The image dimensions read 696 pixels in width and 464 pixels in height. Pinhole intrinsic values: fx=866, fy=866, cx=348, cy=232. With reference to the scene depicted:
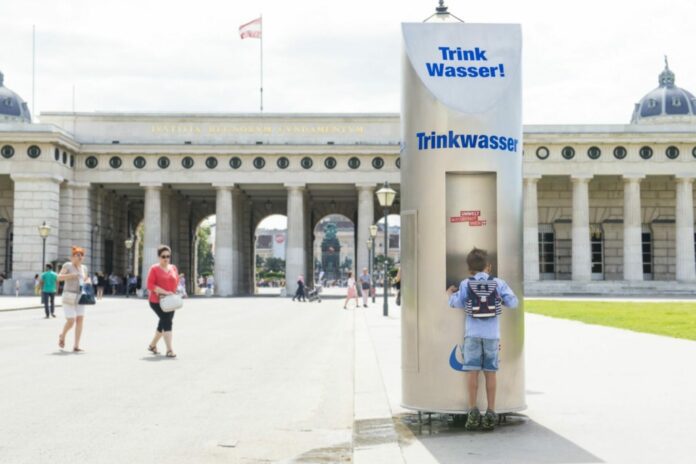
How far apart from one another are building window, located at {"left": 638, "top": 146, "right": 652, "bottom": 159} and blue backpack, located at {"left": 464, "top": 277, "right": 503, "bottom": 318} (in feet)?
188

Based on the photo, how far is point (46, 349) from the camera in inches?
706

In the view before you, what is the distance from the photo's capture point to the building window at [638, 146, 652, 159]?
6191cm

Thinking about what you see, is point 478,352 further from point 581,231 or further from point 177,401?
point 581,231

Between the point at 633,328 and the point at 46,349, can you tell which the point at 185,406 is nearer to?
the point at 46,349

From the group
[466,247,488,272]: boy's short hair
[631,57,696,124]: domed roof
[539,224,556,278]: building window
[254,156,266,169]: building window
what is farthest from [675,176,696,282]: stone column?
[466,247,488,272]: boy's short hair

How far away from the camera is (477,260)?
8.45m

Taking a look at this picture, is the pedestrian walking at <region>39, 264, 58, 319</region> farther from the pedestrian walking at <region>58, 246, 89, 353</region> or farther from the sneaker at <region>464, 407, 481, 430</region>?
the sneaker at <region>464, 407, 481, 430</region>

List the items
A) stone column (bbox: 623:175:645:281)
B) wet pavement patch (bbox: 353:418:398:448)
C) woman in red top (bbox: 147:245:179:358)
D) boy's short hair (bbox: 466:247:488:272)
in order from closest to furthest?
wet pavement patch (bbox: 353:418:398:448), boy's short hair (bbox: 466:247:488:272), woman in red top (bbox: 147:245:179:358), stone column (bbox: 623:175:645:281)

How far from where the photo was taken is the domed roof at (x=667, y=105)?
76.6 meters

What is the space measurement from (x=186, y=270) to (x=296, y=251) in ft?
48.9

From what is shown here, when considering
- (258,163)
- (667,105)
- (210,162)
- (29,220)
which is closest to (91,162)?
(29,220)

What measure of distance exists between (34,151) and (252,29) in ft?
57.8

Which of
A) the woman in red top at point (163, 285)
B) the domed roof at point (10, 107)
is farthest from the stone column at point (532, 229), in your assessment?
the woman in red top at point (163, 285)

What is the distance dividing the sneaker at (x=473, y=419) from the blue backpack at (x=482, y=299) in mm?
930
